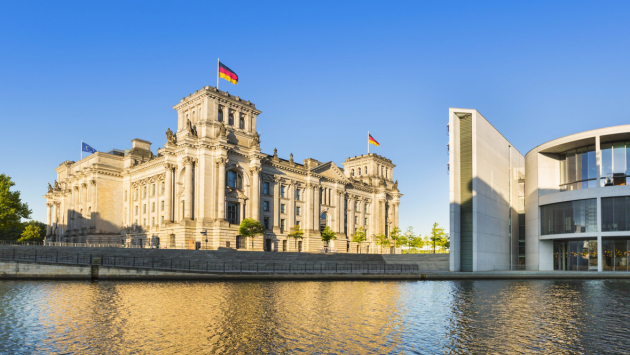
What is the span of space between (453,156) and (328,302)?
35688mm

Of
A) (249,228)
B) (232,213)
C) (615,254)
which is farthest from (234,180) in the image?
(615,254)

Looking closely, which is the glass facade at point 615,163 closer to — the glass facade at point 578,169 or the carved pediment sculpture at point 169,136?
the glass facade at point 578,169

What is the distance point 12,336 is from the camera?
1709 cm

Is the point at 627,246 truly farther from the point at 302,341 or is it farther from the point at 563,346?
the point at 302,341

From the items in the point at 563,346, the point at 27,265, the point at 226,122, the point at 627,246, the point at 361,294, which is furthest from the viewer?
the point at 226,122

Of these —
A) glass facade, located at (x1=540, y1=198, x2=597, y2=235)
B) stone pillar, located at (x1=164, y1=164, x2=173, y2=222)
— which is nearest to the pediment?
stone pillar, located at (x1=164, y1=164, x2=173, y2=222)

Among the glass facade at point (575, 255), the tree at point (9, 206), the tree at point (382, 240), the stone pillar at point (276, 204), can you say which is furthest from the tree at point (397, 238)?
the tree at point (9, 206)

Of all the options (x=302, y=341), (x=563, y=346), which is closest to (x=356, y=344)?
(x=302, y=341)

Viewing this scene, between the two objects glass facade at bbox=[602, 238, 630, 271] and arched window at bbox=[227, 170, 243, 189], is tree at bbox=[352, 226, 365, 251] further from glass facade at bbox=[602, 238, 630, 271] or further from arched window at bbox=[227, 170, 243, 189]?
glass facade at bbox=[602, 238, 630, 271]

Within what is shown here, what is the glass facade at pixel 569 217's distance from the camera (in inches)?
2136

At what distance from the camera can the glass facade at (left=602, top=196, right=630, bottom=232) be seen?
52000mm

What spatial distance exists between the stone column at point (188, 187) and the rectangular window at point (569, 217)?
49016 mm

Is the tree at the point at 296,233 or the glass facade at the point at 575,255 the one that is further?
the tree at the point at 296,233

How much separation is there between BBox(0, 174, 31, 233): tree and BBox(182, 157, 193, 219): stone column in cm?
2219
